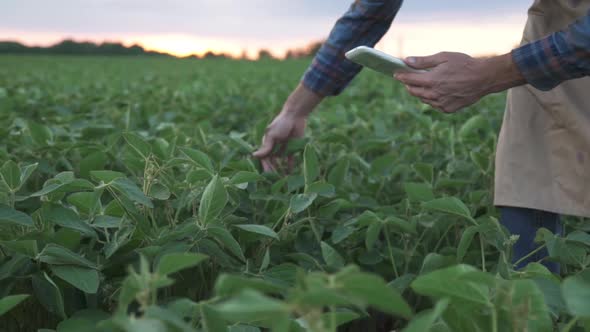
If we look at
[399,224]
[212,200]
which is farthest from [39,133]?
[399,224]

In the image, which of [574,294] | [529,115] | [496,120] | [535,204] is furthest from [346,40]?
[496,120]

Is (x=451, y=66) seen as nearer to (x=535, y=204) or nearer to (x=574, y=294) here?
(x=535, y=204)

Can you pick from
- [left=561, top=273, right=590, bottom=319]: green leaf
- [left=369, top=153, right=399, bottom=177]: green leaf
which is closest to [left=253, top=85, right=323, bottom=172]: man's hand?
[left=369, top=153, right=399, bottom=177]: green leaf

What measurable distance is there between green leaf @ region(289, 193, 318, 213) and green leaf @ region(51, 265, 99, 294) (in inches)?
16.0

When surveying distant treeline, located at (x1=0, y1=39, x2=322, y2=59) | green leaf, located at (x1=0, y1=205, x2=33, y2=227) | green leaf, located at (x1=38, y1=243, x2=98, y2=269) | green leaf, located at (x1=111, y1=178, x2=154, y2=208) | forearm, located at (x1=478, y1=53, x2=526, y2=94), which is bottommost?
distant treeline, located at (x1=0, y1=39, x2=322, y2=59)

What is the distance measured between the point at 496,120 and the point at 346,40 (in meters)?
1.62

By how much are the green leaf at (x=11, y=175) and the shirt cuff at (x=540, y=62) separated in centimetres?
99

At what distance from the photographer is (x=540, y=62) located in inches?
52.6

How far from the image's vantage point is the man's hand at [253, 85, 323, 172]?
2035 millimetres

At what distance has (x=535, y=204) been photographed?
1.75 m

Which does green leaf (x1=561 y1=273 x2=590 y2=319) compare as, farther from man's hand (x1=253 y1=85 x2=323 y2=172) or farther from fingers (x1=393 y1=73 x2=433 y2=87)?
man's hand (x1=253 y1=85 x2=323 y2=172)

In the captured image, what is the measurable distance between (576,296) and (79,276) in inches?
30.8

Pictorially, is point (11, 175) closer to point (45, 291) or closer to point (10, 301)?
point (45, 291)

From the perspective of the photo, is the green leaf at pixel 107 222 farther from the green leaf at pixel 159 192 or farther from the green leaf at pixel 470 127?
the green leaf at pixel 470 127
